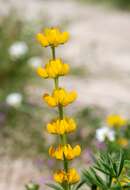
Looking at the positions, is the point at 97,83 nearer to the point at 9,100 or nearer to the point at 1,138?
the point at 9,100

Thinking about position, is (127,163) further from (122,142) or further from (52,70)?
(122,142)

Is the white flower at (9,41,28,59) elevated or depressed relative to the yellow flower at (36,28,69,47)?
elevated

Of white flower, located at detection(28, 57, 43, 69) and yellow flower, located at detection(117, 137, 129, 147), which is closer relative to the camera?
yellow flower, located at detection(117, 137, 129, 147)

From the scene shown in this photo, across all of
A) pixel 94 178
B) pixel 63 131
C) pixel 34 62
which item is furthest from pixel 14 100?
pixel 63 131

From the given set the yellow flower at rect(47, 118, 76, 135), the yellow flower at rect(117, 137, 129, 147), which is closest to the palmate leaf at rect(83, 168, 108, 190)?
the yellow flower at rect(47, 118, 76, 135)

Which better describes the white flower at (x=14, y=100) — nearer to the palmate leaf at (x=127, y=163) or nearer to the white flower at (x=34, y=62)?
the white flower at (x=34, y=62)

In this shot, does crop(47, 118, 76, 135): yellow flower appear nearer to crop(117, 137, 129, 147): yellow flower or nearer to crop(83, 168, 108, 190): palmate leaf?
crop(83, 168, 108, 190): palmate leaf

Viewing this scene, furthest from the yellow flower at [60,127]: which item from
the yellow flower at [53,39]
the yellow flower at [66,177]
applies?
the yellow flower at [53,39]

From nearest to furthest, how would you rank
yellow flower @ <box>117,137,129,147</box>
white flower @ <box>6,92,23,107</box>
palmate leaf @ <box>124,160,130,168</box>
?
palmate leaf @ <box>124,160,130,168</box>
yellow flower @ <box>117,137,129,147</box>
white flower @ <box>6,92,23,107</box>
